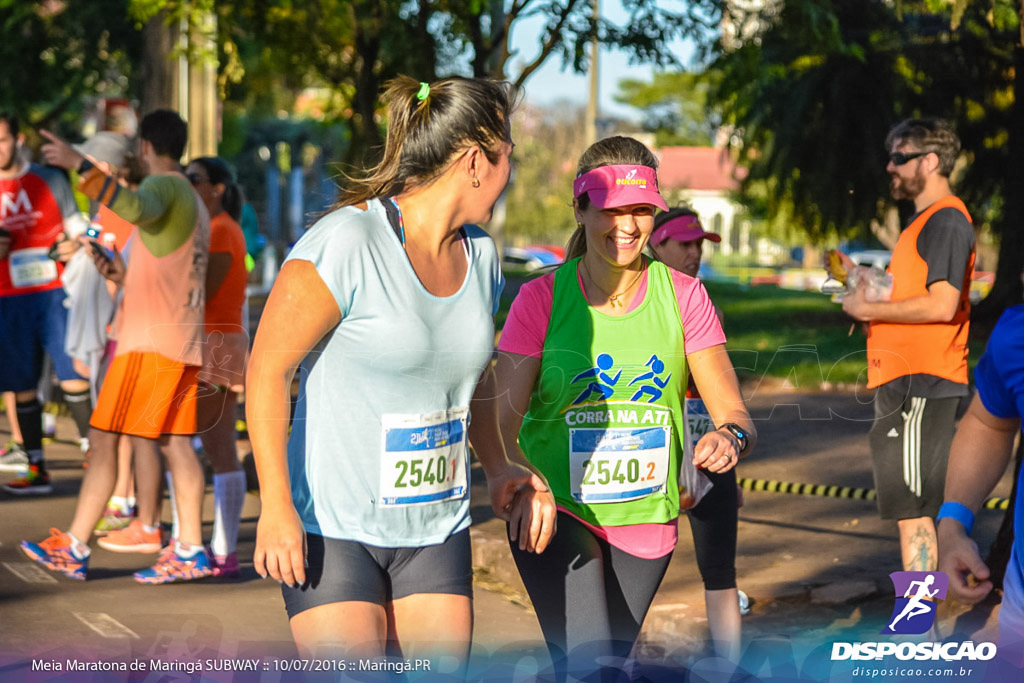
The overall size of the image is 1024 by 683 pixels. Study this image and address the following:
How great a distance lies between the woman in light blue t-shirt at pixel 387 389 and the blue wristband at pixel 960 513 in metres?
1.19

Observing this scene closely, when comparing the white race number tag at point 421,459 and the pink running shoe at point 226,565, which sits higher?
the white race number tag at point 421,459

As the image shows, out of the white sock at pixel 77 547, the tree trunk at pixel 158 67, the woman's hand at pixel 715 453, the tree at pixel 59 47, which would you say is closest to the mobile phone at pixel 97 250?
the white sock at pixel 77 547

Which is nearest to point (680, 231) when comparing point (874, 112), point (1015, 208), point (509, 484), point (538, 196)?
point (509, 484)

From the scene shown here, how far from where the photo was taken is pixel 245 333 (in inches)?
264

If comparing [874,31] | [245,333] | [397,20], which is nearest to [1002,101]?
[874,31]

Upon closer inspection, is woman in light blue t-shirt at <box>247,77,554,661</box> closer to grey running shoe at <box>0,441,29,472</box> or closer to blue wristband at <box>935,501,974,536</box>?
blue wristband at <box>935,501,974,536</box>

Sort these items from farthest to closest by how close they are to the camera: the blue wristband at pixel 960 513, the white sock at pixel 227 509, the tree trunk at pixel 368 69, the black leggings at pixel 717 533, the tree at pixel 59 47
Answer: the tree at pixel 59 47, the tree trunk at pixel 368 69, the white sock at pixel 227 509, the black leggings at pixel 717 533, the blue wristband at pixel 960 513

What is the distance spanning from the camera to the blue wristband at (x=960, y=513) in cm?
312

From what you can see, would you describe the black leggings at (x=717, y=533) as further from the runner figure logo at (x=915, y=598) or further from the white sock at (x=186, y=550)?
the white sock at (x=186, y=550)

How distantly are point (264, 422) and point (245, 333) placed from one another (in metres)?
3.91

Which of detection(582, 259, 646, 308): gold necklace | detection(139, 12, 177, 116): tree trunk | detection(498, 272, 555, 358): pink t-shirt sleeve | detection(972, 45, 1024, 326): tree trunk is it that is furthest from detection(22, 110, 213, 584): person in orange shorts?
detection(972, 45, 1024, 326): tree trunk

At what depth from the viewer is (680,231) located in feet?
17.9

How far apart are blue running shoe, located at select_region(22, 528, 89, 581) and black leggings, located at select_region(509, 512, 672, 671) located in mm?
3024

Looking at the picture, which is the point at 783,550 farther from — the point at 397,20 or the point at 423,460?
the point at 397,20
